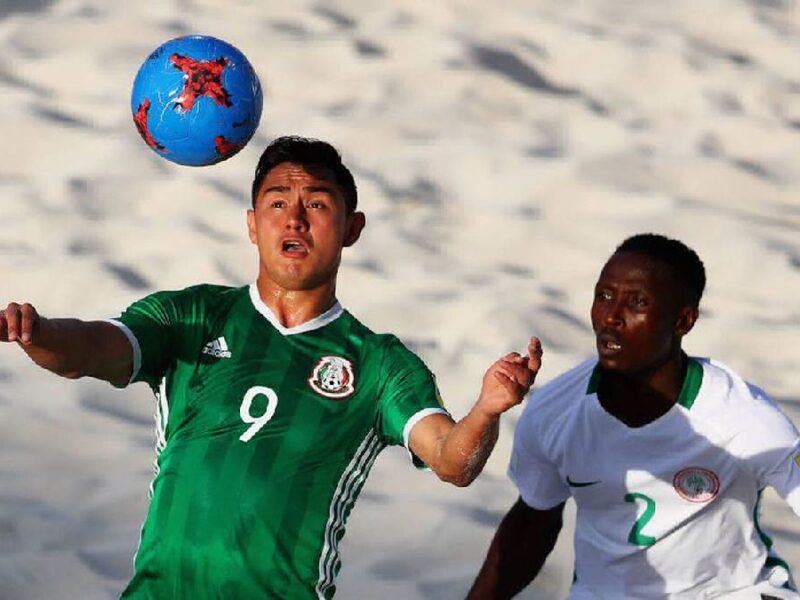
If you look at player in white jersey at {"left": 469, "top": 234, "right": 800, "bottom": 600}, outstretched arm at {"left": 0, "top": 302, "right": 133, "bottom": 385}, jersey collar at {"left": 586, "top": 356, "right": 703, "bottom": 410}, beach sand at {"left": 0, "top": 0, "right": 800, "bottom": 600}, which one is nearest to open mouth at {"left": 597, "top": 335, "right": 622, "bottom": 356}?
player in white jersey at {"left": 469, "top": 234, "right": 800, "bottom": 600}

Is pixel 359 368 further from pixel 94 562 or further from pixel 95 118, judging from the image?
pixel 95 118

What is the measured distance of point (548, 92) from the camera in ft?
38.2

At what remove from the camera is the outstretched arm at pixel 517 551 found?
5465 mm

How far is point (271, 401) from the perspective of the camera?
4723 millimetres

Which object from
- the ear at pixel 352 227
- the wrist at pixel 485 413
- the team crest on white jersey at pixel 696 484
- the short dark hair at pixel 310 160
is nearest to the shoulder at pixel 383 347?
the ear at pixel 352 227

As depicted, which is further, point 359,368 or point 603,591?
point 603,591

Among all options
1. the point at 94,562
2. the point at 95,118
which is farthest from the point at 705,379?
the point at 95,118

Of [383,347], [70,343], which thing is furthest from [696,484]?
[70,343]

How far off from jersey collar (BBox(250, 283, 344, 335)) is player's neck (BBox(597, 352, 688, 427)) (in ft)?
2.92

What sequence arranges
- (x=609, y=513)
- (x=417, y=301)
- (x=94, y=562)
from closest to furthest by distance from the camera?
(x=609, y=513)
(x=94, y=562)
(x=417, y=301)

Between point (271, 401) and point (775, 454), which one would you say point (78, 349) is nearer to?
point (271, 401)

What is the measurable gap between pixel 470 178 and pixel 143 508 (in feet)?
12.4

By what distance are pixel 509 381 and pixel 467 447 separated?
0.23m

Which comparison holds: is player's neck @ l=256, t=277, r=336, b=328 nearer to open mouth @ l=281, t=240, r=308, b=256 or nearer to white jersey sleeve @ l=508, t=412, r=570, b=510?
open mouth @ l=281, t=240, r=308, b=256
